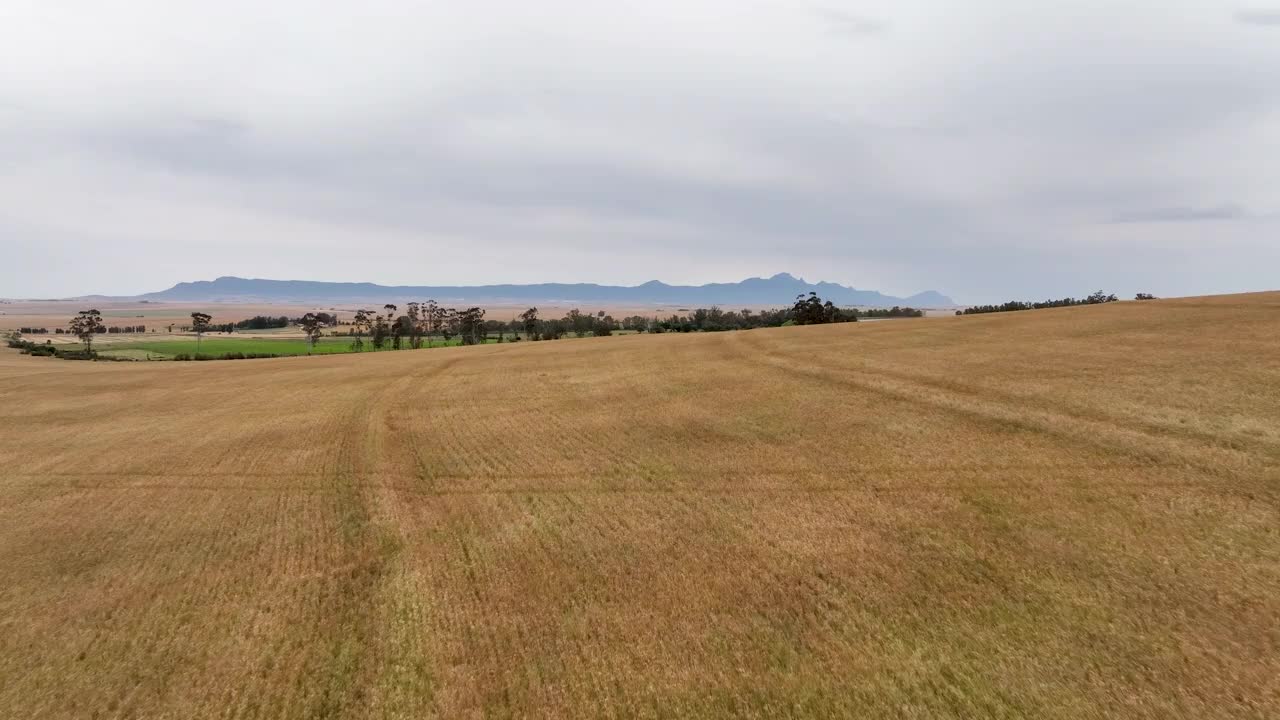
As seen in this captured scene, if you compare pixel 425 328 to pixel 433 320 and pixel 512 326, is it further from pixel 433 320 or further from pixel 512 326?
pixel 512 326

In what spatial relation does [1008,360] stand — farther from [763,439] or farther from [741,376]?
[763,439]

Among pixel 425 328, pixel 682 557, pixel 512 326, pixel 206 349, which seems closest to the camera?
pixel 682 557

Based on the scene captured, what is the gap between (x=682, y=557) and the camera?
13680 mm

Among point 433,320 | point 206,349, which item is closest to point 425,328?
point 433,320

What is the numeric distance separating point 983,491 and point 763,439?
7.85 m

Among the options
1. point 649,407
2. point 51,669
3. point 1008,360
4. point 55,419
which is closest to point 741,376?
point 649,407

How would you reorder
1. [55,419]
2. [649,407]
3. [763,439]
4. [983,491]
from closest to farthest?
1. [983,491]
2. [763,439]
3. [649,407]
4. [55,419]

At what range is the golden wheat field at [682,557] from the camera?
9.64 metres

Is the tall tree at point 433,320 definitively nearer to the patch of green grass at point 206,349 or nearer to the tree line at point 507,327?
the tree line at point 507,327

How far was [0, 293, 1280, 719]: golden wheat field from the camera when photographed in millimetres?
9641

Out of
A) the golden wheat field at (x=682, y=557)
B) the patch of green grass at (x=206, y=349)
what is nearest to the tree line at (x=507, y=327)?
the patch of green grass at (x=206, y=349)

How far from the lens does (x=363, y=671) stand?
10.4 m

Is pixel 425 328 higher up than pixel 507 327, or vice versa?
pixel 507 327

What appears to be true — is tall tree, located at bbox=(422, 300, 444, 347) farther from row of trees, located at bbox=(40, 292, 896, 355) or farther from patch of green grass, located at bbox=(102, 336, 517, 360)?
patch of green grass, located at bbox=(102, 336, 517, 360)
